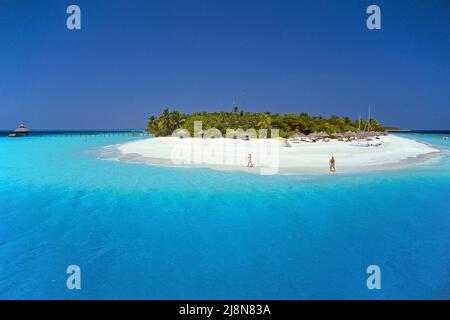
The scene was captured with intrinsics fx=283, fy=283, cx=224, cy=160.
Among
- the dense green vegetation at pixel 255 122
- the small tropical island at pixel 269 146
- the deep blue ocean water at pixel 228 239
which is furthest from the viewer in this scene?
the dense green vegetation at pixel 255 122

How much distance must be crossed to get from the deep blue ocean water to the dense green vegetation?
33277 millimetres

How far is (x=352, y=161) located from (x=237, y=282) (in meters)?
18.1

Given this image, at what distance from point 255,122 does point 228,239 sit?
47.4m

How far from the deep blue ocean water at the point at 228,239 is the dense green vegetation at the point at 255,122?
33277 mm

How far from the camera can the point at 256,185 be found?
13.9m

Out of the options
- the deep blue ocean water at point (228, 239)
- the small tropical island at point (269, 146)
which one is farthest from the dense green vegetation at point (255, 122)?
the deep blue ocean water at point (228, 239)

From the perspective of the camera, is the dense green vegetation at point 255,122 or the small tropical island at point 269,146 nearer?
the small tropical island at point 269,146

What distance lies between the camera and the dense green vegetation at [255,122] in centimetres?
4841

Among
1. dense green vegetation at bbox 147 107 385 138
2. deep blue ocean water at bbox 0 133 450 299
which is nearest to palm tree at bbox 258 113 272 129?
dense green vegetation at bbox 147 107 385 138

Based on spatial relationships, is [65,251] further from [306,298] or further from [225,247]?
[306,298]

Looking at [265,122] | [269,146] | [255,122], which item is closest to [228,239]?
[269,146]

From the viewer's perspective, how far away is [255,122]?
176 ft

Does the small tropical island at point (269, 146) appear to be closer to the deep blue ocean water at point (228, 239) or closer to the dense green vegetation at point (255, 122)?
the dense green vegetation at point (255, 122)

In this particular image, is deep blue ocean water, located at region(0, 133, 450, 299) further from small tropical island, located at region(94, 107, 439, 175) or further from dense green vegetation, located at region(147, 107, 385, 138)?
dense green vegetation, located at region(147, 107, 385, 138)
